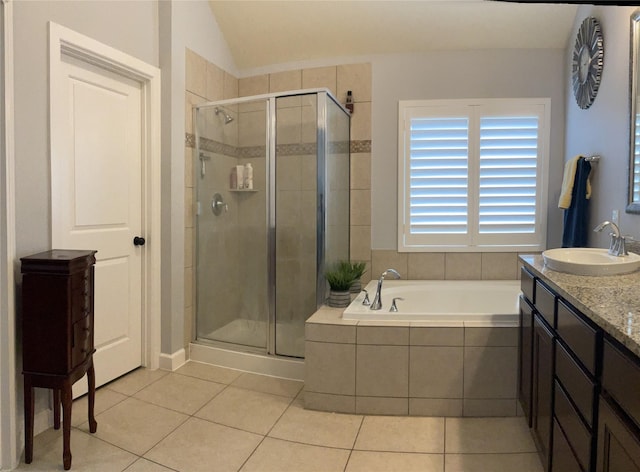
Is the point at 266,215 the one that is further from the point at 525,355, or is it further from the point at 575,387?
the point at 575,387

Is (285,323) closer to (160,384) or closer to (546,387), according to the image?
(160,384)

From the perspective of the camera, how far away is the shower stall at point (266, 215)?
274 cm

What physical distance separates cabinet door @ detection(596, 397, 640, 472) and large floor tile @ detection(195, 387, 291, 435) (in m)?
1.46

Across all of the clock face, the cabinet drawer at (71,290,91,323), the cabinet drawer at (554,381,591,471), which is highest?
the clock face

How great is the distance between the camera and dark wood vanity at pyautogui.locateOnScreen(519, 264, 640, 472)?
958 millimetres

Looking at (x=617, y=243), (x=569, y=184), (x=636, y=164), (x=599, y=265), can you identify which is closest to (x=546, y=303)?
(x=599, y=265)

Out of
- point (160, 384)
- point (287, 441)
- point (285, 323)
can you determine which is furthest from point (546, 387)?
point (160, 384)

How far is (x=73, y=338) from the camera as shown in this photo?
1.79 m

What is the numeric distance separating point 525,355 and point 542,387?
0.32 m

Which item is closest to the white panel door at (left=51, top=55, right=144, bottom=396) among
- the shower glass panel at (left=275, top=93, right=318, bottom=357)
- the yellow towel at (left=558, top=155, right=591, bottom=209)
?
the shower glass panel at (left=275, top=93, right=318, bottom=357)

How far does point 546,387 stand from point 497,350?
55 cm

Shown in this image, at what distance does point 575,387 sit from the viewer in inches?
50.2

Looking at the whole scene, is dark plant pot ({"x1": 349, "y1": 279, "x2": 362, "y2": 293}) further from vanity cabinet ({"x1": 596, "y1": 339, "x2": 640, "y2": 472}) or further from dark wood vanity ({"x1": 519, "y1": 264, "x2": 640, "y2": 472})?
vanity cabinet ({"x1": 596, "y1": 339, "x2": 640, "y2": 472})

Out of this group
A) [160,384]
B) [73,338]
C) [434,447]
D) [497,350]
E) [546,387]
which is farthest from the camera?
[160,384]
